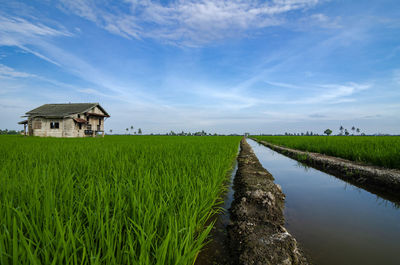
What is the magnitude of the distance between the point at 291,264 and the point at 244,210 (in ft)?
2.62

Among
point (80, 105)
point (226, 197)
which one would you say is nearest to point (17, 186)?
point (226, 197)

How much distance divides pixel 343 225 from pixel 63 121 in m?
25.0

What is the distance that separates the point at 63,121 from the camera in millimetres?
20234

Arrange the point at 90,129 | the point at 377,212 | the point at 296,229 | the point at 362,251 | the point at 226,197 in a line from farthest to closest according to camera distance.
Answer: the point at 90,129 < the point at 226,197 < the point at 377,212 < the point at 296,229 < the point at 362,251

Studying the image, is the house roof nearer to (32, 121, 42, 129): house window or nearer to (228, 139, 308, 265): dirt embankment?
(32, 121, 42, 129): house window

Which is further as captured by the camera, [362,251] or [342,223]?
[342,223]

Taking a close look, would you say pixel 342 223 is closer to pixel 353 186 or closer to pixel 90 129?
pixel 353 186

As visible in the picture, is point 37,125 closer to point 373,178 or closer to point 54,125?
point 54,125

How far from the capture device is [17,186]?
6.03 feet

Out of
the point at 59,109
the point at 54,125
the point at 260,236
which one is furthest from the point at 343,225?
the point at 59,109

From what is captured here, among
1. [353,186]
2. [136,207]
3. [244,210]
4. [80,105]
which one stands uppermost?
[80,105]

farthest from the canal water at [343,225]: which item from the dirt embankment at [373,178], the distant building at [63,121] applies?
the distant building at [63,121]

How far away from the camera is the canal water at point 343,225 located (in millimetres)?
1559

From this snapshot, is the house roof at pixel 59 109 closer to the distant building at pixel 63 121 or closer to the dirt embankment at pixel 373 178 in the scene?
the distant building at pixel 63 121
